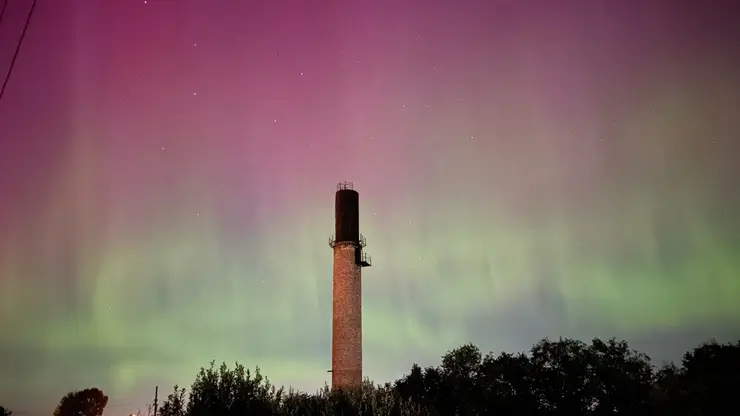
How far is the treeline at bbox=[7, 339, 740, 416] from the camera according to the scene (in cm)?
3186

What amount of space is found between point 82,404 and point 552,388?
108m

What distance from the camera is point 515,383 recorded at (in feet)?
186

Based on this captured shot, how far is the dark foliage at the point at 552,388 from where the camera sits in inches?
1431

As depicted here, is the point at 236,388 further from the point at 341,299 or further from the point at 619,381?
the point at 619,381

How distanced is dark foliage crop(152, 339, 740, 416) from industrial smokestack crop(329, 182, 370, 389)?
643cm

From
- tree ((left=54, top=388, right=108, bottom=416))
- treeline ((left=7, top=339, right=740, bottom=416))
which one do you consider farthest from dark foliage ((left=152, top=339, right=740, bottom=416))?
tree ((left=54, top=388, right=108, bottom=416))

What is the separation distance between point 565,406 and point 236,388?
3453 cm

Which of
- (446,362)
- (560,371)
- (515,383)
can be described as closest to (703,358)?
(560,371)

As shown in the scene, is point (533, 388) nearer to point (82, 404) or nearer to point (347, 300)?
point (347, 300)

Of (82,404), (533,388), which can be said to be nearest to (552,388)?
(533,388)

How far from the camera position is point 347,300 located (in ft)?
191

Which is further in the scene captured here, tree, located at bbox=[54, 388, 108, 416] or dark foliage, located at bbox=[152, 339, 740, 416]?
tree, located at bbox=[54, 388, 108, 416]

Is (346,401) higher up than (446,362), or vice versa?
(446,362)

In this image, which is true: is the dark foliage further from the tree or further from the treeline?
the tree
